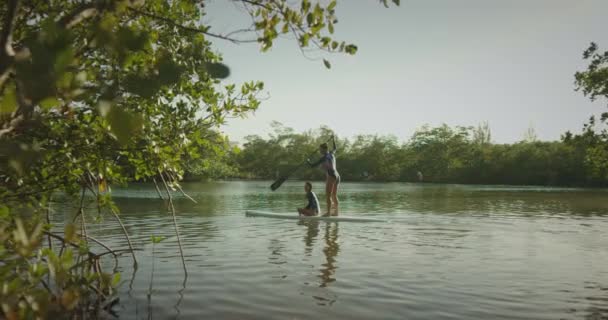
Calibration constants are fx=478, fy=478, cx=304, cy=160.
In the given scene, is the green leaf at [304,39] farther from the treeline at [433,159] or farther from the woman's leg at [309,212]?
the treeline at [433,159]

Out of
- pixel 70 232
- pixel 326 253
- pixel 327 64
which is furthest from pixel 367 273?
pixel 70 232

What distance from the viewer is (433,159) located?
99.9m

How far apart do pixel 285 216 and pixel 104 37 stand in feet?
57.0

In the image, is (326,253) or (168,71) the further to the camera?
(326,253)

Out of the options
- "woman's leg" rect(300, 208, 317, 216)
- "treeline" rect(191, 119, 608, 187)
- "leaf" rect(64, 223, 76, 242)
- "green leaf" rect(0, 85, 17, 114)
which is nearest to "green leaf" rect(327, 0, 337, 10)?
"leaf" rect(64, 223, 76, 242)

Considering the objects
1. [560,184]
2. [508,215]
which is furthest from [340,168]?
[508,215]

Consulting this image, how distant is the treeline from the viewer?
70.8 metres

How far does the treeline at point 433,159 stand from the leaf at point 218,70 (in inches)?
2108

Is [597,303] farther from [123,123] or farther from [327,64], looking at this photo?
[123,123]

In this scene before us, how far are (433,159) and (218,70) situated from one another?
4037 inches

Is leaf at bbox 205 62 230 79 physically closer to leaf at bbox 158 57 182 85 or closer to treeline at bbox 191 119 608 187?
leaf at bbox 158 57 182 85

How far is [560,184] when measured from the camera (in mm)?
68688

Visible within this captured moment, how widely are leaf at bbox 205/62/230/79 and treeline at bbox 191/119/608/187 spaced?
53.6 meters

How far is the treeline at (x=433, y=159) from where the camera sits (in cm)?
7075
